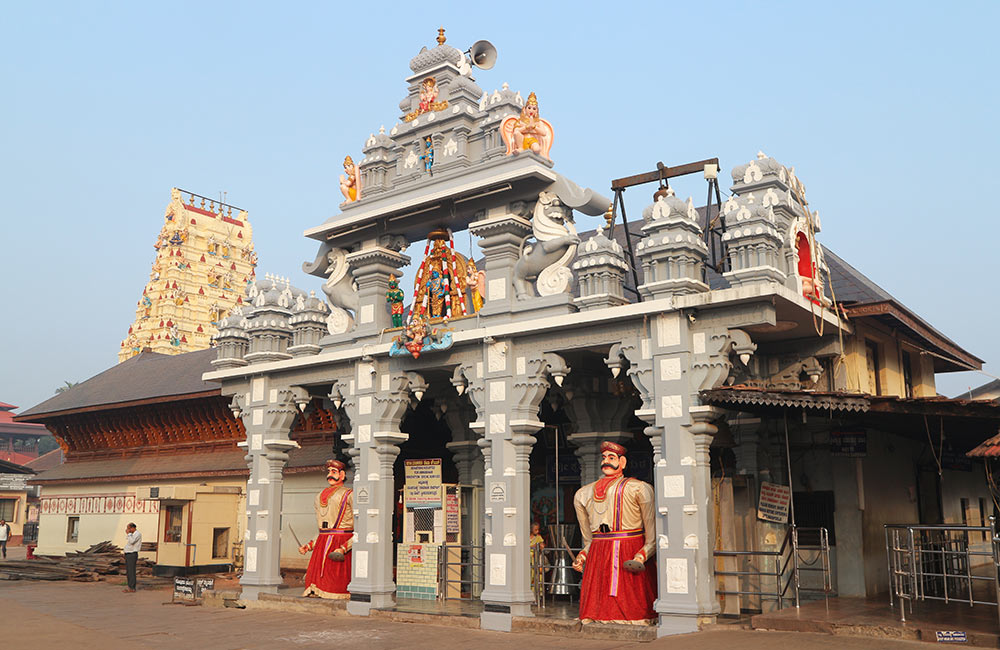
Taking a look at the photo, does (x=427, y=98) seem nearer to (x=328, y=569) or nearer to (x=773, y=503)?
(x=328, y=569)

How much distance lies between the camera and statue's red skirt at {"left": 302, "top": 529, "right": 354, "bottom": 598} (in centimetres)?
1705

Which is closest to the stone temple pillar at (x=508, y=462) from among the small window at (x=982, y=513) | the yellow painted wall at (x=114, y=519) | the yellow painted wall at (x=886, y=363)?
the yellow painted wall at (x=886, y=363)

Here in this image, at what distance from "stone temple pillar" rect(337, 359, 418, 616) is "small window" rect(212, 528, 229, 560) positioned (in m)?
8.38

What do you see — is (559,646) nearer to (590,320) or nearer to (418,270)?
(590,320)

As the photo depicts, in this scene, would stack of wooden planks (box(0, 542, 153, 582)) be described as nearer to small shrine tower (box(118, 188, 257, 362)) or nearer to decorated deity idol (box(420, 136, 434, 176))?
decorated deity idol (box(420, 136, 434, 176))

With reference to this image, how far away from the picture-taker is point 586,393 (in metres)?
16.4

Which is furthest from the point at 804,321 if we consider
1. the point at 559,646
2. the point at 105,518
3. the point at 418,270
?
the point at 105,518

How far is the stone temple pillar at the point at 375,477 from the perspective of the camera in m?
15.8

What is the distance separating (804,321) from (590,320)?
10.2 ft

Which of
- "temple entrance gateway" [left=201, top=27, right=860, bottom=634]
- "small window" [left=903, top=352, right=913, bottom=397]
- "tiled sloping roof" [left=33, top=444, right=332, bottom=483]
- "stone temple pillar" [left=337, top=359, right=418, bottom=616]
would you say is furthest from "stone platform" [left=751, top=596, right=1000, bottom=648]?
"tiled sloping roof" [left=33, top=444, right=332, bottom=483]

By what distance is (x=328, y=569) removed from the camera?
17234 mm

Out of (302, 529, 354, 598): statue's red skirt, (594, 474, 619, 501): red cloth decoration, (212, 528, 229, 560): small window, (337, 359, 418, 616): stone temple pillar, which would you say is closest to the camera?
(594, 474, 619, 501): red cloth decoration

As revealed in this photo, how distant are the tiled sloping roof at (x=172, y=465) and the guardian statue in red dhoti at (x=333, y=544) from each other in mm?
3909

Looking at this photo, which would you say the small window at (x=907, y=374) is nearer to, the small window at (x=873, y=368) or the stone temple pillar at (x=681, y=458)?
the small window at (x=873, y=368)
